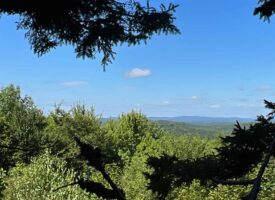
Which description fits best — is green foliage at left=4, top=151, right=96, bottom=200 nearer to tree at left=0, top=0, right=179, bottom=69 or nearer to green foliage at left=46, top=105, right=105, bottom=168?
green foliage at left=46, top=105, right=105, bottom=168

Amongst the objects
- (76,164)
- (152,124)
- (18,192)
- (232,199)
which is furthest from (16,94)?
(232,199)

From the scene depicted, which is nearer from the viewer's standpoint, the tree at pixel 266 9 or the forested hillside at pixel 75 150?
the tree at pixel 266 9

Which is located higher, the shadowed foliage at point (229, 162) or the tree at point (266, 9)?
the tree at point (266, 9)

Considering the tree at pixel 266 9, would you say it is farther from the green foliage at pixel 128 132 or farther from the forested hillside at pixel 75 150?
the green foliage at pixel 128 132

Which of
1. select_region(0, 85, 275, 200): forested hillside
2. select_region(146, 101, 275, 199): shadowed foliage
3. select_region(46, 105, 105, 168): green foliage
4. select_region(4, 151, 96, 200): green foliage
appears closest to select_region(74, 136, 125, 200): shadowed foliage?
select_region(146, 101, 275, 199): shadowed foliage

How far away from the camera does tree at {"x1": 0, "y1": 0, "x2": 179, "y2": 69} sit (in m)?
5.22

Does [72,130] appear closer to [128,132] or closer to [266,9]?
[128,132]

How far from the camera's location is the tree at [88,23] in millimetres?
5223

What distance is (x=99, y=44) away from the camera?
6051 millimetres

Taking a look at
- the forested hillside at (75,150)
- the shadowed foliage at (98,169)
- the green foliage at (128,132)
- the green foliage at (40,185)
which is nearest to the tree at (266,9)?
the shadowed foliage at (98,169)

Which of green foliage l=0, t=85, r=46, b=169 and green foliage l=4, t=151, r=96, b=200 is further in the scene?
green foliage l=0, t=85, r=46, b=169

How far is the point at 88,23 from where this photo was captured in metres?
5.77

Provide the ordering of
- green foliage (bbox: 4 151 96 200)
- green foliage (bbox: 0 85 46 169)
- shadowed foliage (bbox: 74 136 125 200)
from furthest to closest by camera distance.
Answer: green foliage (bbox: 0 85 46 169) < green foliage (bbox: 4 151 96 200) < shadowed foliage (bbox: 74 136 125 200)

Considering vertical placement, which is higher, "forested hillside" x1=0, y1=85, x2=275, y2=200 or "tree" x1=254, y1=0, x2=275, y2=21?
"tree" x1=254, y1=0, x2=275, y2=21
